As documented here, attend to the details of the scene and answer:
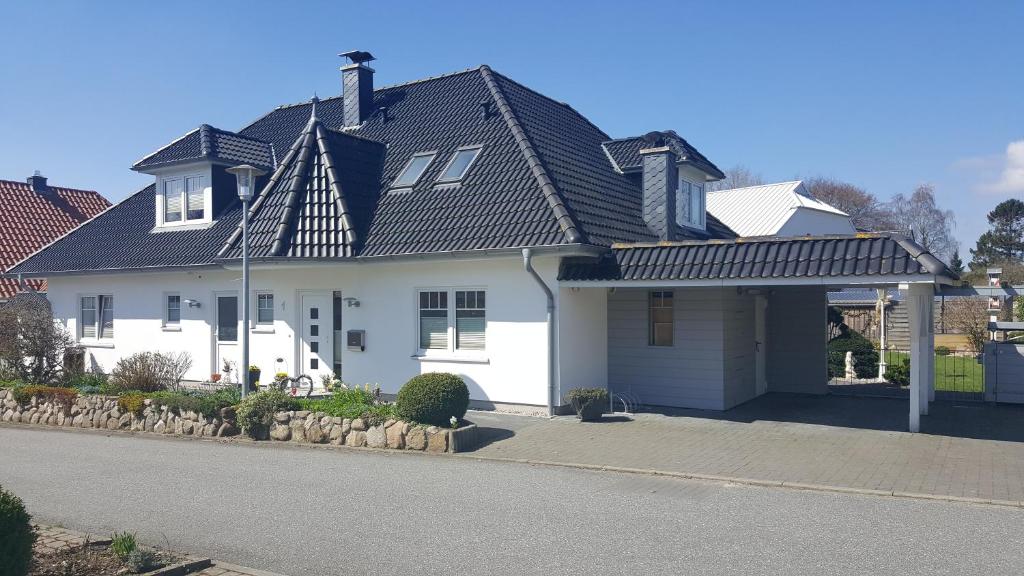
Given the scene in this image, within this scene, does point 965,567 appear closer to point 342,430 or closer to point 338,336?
point 342,430

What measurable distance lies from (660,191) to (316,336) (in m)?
8.20

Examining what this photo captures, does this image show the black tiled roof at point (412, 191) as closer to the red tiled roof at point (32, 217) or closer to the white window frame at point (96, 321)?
the white window frame at point (96, 321)

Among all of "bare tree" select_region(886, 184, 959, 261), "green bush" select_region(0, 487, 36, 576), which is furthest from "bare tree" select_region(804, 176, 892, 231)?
"green bush" select_region(0, 487, 36, 576)

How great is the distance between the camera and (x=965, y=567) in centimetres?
644

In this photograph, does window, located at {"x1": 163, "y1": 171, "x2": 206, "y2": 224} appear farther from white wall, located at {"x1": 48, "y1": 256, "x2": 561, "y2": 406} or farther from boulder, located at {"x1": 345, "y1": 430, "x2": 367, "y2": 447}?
boulder, located at {"x1": 345, "y1": 430, "x2": 367, "y2": 447}

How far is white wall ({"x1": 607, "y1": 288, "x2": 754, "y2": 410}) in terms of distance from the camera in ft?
49.4

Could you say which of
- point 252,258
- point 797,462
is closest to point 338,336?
point 252,258

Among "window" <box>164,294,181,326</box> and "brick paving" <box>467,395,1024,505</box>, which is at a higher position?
"window" <box>164,294,181,326</box>

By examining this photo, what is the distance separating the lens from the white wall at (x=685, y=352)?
593 inches

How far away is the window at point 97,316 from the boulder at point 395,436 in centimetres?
1234

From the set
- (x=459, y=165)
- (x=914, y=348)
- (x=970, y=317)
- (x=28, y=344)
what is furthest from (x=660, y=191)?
(x=970, y=317)

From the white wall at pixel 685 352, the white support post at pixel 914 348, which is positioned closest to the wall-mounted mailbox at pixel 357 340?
the white wall at pixel 685 352

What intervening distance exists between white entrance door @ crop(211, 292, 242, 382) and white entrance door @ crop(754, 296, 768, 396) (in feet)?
38.0

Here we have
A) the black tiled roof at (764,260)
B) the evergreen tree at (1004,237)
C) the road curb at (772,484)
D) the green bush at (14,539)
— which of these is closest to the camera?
the green bush at (14,539)
